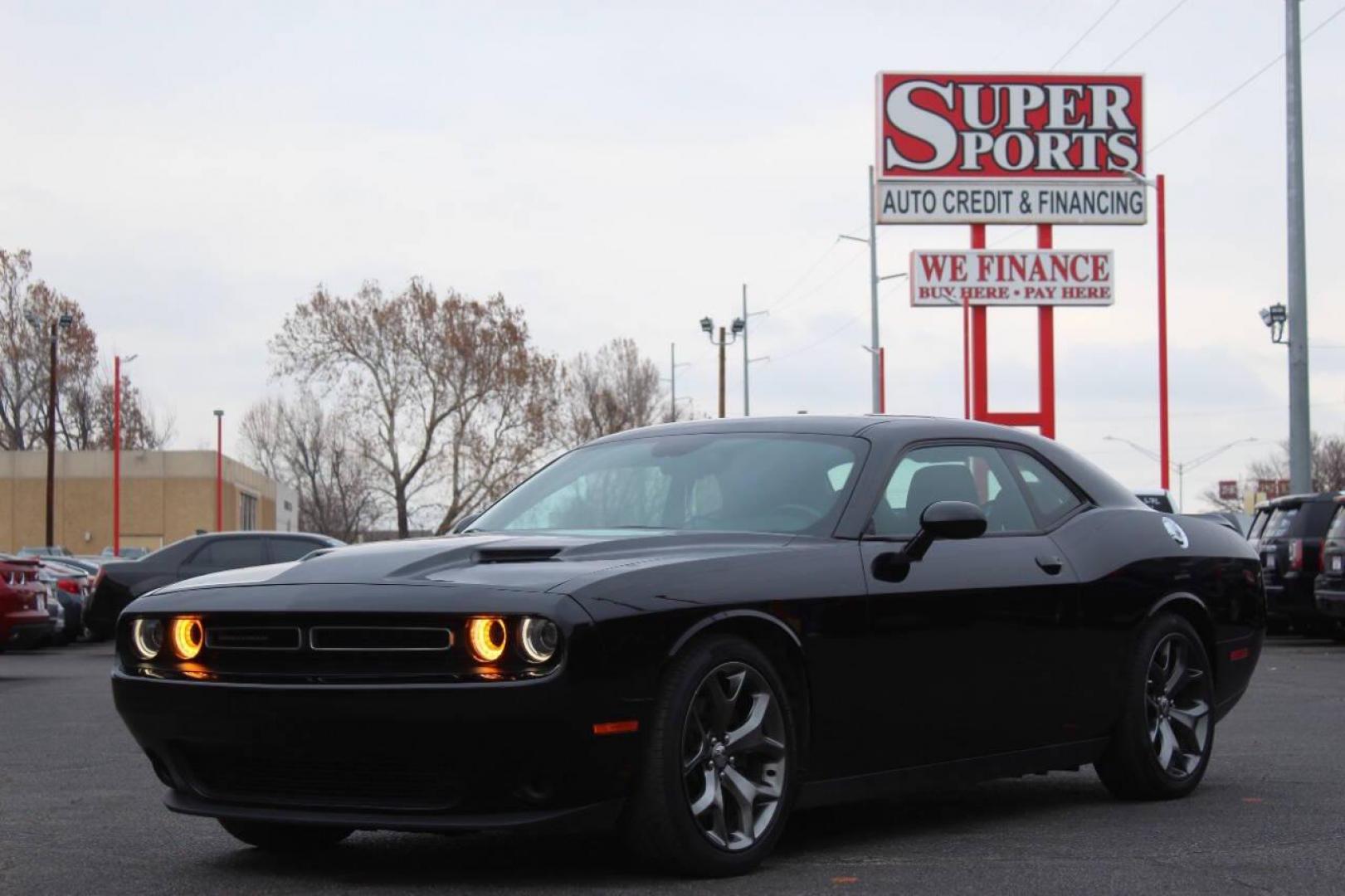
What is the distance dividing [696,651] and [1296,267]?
25014 mm

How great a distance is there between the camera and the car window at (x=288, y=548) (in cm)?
2214

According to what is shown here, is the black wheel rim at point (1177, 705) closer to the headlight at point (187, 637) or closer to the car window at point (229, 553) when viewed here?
the headlight at point (187, 637)

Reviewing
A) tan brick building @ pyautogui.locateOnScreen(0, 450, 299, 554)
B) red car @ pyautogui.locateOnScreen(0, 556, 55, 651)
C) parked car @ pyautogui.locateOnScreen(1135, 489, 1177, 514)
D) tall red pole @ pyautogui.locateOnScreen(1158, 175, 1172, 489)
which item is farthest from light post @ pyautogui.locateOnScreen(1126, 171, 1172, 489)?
tan brick building @ pyautogui.locateOnScreen(0, 450, 299, 554)

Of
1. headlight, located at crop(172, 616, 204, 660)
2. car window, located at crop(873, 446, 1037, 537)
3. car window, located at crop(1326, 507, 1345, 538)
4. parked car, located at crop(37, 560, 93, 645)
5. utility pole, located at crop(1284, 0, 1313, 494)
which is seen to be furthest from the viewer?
utility pole, located at crop(1284, 0, 1313, 494)

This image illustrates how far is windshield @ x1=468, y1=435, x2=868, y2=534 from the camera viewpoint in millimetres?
6668

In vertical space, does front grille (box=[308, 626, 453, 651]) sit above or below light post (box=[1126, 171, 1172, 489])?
below

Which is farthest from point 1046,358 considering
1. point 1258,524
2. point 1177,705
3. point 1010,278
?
point 1177,705

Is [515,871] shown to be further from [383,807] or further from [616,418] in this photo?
[616,418]

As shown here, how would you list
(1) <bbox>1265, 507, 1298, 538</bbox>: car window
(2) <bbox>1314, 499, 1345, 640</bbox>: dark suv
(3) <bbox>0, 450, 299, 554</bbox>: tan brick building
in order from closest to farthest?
(2) <bbox>1314, 499, 1345, 640</bbox>: dark suv, (1) <bbox>1265, 507, 1298, 538</bbox>: car window, (3) <bbox>0, 450, 299, 554</bbox>: tan brick building

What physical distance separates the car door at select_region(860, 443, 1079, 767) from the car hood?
1.70ft

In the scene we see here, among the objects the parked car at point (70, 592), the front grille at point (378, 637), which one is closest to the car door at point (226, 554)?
the parked car at point (70, 592)

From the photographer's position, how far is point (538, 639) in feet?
17.9

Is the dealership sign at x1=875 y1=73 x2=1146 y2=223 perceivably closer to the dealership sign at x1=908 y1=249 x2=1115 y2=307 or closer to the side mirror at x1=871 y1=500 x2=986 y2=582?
the dealership sign at x1=908 y1=249 x2=1115 y2=307

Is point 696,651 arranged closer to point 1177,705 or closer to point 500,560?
point 500,560
